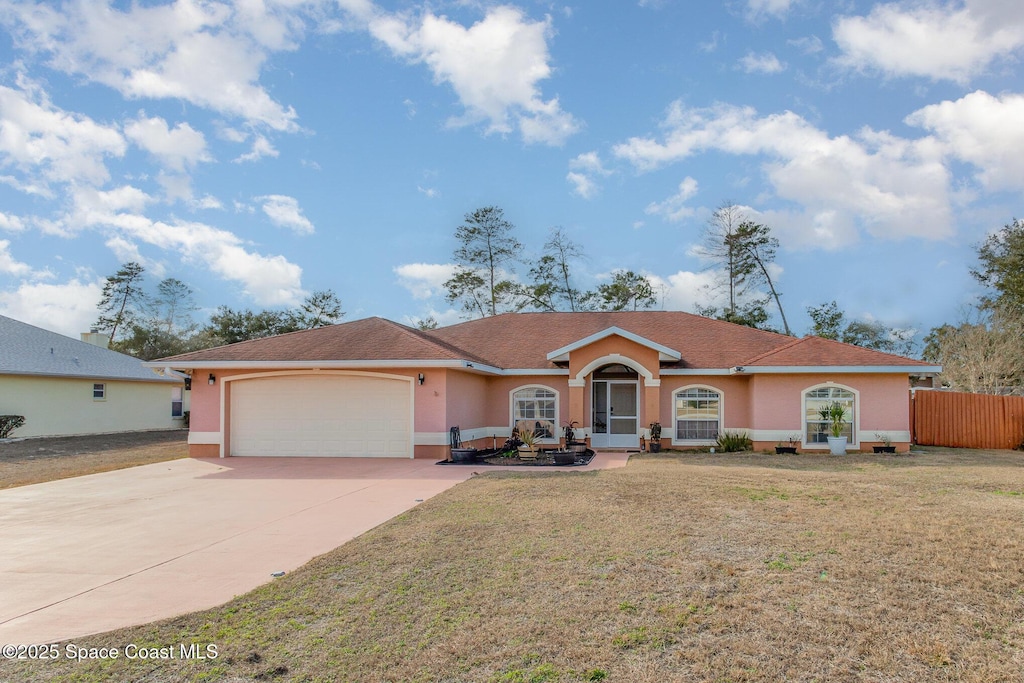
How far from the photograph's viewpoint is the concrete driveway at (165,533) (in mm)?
6113

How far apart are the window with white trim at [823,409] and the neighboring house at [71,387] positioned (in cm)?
2157

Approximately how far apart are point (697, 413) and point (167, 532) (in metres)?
15.5

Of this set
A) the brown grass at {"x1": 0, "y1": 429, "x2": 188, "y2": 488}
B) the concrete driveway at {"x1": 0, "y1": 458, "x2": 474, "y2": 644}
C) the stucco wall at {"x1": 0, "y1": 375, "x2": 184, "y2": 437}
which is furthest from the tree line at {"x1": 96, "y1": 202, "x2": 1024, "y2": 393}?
the concrete driveway at {"x1": 0, "y1": 458, "x2": 474, "y2": 644}

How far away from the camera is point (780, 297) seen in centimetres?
3825

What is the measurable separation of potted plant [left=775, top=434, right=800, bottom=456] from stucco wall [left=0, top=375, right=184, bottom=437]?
27.7m

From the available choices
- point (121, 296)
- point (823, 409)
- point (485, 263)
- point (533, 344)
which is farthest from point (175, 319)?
point (823, 409)

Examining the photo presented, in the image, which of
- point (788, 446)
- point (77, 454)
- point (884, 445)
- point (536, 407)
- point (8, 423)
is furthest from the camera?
point (8, 423)

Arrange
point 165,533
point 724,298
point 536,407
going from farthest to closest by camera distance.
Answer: point 724,298
point 536,407
point 165,533

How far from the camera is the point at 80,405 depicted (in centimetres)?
2920

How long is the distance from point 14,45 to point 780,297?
1391 inches

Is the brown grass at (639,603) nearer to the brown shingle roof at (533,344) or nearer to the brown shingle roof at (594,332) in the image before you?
the brown shingle roof at (533,344)

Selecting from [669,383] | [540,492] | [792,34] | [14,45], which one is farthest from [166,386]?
[792,34]

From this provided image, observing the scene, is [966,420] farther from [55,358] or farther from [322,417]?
[55,358]

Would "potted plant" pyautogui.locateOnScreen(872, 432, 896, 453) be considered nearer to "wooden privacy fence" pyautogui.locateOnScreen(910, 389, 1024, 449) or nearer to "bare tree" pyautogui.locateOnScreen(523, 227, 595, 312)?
"wooden privacy fence" pyautogui.locateOnScreen(910, 389, 1024, 449)
